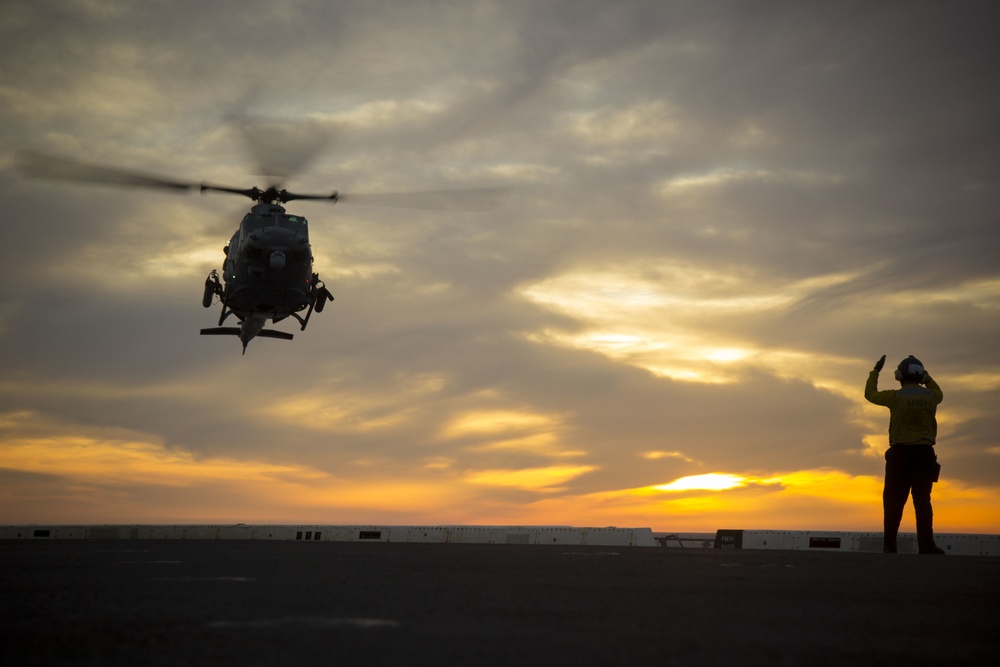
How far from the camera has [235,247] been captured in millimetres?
27719

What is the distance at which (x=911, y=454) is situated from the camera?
16.4 meters

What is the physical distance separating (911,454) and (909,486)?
1.96ft

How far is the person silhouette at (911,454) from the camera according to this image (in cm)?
1630

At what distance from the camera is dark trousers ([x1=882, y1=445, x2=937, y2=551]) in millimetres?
16250

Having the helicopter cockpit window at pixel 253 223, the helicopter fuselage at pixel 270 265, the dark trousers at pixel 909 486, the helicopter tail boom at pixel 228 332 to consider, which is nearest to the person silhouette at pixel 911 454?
the dark trousers at pixel 909 486

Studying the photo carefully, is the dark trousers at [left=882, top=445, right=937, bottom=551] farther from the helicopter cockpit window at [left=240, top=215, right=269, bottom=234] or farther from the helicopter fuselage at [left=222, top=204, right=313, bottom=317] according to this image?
the helicopter cockpit window at [left=240, top=215, right=269, bottom=234]

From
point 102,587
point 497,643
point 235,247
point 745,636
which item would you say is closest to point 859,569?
point 745,636

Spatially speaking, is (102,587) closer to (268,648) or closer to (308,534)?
(268,648)

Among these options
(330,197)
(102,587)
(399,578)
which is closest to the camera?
(102,587)

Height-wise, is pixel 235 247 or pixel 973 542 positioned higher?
pixel 235 247

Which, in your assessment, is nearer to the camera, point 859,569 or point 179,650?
point 179,650

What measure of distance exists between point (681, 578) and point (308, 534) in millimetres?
17954

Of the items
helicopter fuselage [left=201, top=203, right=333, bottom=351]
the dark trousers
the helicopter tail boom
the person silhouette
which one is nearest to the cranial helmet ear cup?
the person silhouette

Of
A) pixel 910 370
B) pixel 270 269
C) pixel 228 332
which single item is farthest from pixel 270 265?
pixel 910 370
